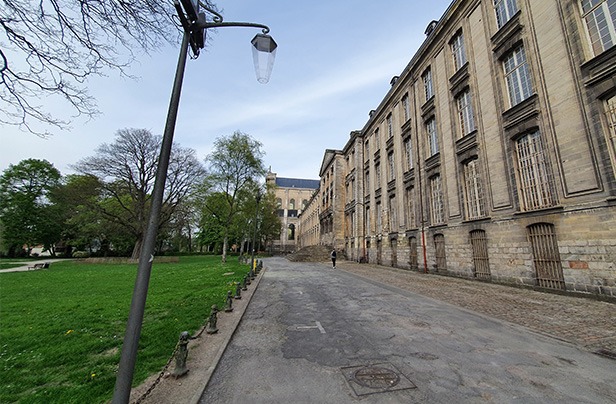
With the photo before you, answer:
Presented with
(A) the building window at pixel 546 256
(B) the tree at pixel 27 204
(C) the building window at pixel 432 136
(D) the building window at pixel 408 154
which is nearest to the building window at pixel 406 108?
(D) the building window at pixel 408 154

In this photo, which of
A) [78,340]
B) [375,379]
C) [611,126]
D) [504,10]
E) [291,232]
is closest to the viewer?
[375,379]

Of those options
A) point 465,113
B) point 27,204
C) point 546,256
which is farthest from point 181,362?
point 27,204

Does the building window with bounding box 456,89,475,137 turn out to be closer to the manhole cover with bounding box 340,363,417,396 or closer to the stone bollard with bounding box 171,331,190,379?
the manhole cover with bounding box 340,363,417,396

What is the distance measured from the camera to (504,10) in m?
12.8

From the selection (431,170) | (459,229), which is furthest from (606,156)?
(431,170)

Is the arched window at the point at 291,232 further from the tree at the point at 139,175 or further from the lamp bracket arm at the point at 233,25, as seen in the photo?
the lamp bracket arm at the point at 233,25

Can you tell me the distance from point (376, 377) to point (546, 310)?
22.1 ft

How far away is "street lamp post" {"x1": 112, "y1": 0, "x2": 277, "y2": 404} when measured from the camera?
2457 millimetres

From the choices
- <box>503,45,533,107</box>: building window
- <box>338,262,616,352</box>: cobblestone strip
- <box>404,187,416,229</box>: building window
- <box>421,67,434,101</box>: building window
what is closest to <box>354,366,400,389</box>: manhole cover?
<box>338,262,616,352</box>: cobblestone strip

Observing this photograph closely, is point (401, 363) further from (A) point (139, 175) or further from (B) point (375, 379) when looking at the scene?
(A) point (139, 175)

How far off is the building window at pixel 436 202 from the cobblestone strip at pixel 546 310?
6.48 meters

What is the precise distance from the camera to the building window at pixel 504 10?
12294mm

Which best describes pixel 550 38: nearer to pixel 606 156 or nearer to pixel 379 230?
pixel 606 156

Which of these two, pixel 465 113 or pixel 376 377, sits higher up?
pixel 465 113
